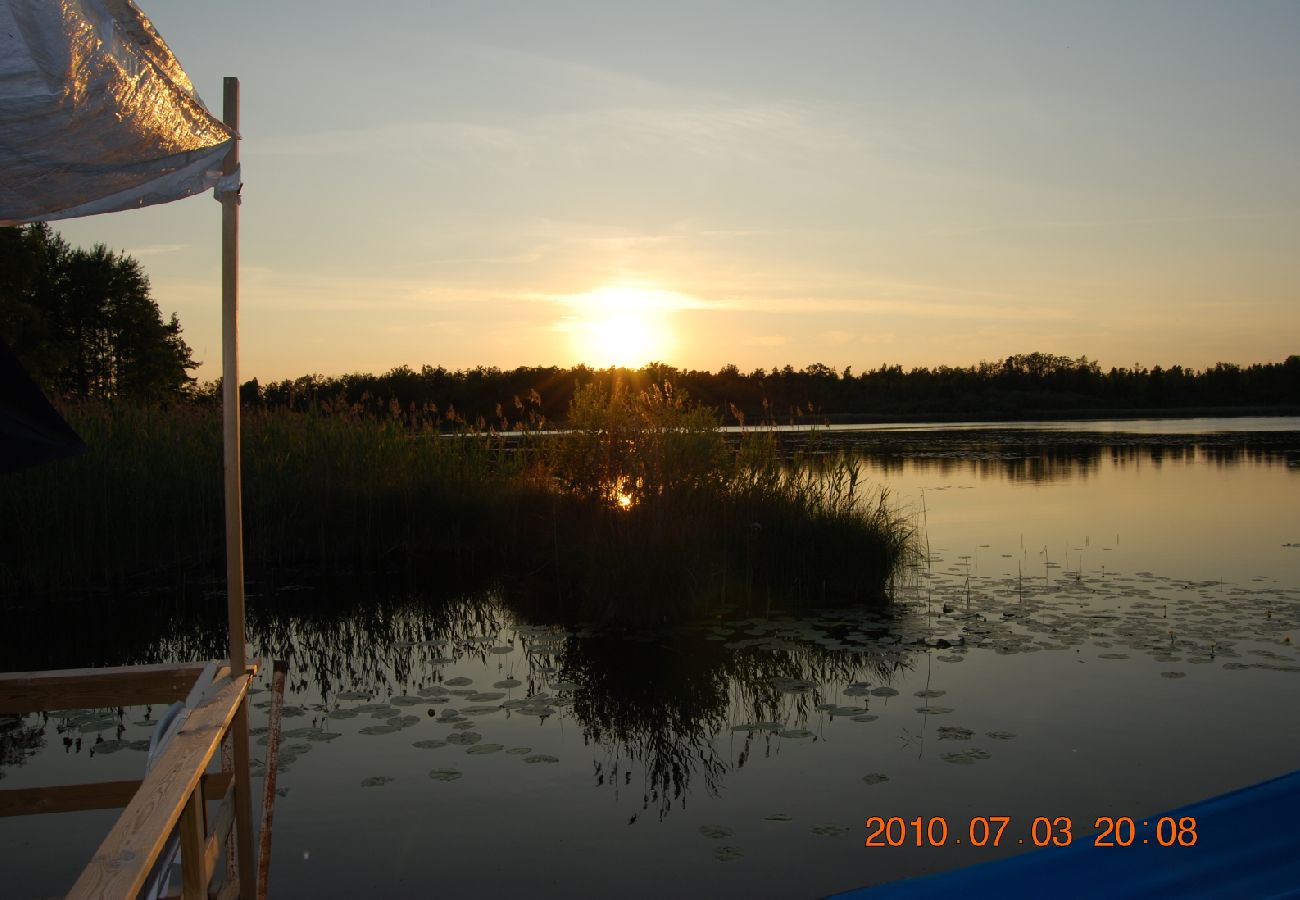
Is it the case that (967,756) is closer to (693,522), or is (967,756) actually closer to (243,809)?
(243,809)

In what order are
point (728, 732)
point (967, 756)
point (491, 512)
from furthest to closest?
point (491, 512) → point (728, 732) → point (967, 756)

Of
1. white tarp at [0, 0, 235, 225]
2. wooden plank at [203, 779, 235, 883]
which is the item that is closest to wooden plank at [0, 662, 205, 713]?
wooden plank at [203, 779, 235, 883]

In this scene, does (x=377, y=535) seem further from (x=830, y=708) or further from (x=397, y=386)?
(x=397, y=386)

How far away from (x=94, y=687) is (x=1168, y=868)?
9.33ft

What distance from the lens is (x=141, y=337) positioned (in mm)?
40094

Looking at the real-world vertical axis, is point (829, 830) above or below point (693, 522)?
below

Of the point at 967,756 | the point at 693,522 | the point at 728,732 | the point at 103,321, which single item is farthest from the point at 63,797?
the point at 103,321

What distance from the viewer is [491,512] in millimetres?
11977

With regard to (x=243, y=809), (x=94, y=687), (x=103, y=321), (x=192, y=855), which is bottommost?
(x=243, y=809)

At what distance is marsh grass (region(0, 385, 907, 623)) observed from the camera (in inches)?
353

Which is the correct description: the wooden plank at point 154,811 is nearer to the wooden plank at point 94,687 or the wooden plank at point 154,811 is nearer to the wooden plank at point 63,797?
the wooden plank at point 94,687

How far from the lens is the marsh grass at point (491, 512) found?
8977 millimetres
